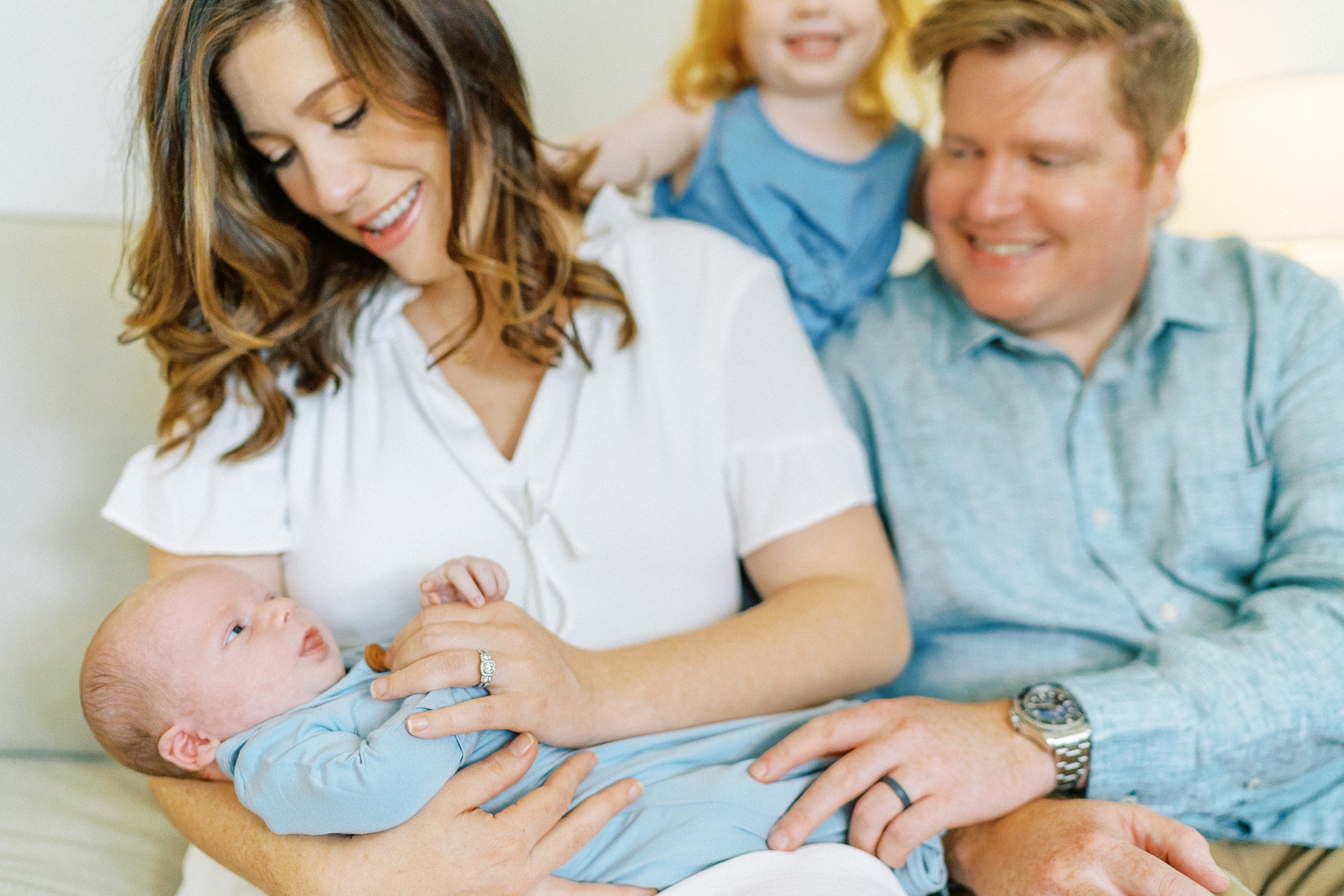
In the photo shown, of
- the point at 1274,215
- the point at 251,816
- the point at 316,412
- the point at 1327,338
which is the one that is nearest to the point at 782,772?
the point at 251,816

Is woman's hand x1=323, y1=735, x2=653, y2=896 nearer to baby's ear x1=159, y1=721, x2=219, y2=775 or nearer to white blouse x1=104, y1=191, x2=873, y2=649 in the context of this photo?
baby's ear x1=159, y1=721, x2=219, y2=775

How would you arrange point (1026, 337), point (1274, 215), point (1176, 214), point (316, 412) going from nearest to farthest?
point (316, 412), point (1026, 337), point (1274, 215), point (1176, 214)

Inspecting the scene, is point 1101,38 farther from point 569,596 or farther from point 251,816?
point 251,816

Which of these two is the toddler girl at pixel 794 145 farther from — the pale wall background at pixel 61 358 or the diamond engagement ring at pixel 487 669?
the diamond engagement ring at pixel 487 669

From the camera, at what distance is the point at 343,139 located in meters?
1.22

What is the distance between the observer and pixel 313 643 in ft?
3.75

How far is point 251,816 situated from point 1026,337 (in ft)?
4.12

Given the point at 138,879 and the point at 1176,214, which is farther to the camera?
the point at 1176,214

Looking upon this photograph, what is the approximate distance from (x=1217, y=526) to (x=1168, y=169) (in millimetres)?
539

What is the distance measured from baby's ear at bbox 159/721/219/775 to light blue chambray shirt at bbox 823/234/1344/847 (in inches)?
36.6

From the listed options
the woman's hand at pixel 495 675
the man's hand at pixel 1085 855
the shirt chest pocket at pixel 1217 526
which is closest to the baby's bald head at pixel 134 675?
the woman's hand at pixel 495 675

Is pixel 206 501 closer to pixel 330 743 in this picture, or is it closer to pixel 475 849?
pixel 330 743

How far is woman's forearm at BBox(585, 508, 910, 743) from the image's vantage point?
3.85 ft

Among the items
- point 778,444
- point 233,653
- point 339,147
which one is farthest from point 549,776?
point 339,147
